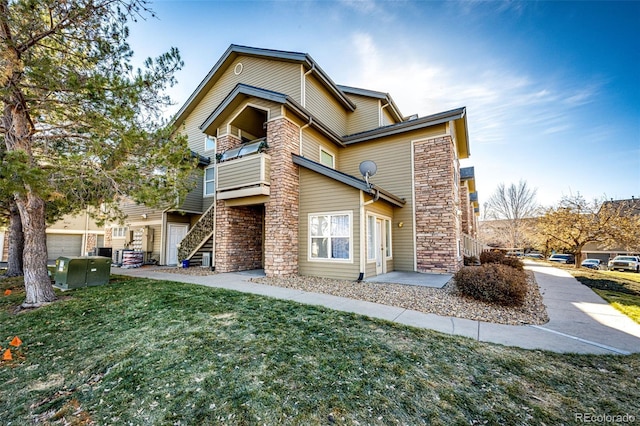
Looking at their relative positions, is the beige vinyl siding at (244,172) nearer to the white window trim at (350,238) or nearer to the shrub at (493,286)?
the white window trim at (350,238)

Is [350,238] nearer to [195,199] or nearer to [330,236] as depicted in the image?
[330,236]

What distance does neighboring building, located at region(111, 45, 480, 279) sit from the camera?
925cm

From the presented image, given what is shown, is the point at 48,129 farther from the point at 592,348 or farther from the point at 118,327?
the point at 592,348

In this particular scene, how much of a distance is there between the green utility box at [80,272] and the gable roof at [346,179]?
7.01 metres

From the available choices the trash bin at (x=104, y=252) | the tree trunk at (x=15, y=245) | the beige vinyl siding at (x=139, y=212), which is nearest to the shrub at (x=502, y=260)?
the beige vinyl siding at (x=139, y=212)

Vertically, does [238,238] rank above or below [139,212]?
below

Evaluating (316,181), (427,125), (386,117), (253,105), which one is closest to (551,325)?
(316,181)

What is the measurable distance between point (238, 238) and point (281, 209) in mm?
3045

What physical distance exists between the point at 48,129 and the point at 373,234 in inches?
360

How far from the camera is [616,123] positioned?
512 inches

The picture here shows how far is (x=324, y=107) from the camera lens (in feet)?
41.1

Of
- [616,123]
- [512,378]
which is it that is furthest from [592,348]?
[616,123]

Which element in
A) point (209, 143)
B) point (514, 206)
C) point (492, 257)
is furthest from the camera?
point (514, 206)

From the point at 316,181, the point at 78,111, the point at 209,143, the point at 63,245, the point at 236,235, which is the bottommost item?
the point at 63,245
